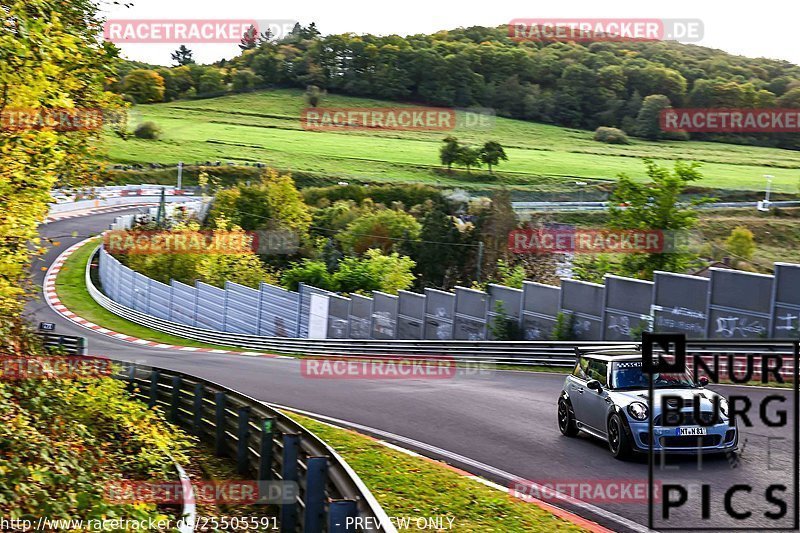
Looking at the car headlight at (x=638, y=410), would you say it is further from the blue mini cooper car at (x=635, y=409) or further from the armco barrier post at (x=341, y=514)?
the armco barrier post at (x=341, y=514)

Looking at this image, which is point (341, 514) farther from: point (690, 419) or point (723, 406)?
point (723, 406)

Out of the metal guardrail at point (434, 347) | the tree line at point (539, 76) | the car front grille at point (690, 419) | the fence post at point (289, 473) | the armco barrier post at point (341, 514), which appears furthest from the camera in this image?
the tree line at point (539, 76)

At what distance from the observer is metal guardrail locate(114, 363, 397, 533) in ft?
26.6

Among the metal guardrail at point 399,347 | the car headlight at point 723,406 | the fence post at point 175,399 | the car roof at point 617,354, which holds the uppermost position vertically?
the car roof at point 617,354

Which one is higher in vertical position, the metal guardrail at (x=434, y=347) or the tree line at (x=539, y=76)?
the tree line at (x=539, y=76)

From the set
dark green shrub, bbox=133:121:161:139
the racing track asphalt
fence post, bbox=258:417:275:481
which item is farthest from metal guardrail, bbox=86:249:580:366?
dark green shrub, bbox=133:121:161:139

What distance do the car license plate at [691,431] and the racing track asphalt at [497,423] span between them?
16.5 inches

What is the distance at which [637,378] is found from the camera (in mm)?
12547

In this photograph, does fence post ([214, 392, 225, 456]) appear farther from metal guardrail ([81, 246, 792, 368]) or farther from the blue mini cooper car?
metal guardrail ([81, 246, 792, 368])

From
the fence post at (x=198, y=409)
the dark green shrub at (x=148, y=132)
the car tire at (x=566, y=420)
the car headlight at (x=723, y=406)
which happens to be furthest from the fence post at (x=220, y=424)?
the dark green shrub at (x=148, y=132)

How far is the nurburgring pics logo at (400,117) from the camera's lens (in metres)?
114

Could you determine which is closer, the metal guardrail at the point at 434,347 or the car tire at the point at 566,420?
the car tire at the point at 566,420

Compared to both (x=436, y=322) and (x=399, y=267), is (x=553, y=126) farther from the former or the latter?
(x=436, y=322)

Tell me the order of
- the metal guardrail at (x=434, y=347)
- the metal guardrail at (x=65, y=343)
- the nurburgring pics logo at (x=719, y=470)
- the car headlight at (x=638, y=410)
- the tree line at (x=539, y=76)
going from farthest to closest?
the tree line at (x=539, y=76), the metal guardrail at (x=434, y=347), the metal guardrail at (x=65, y=343), the car headlight at (x=638, y=410), the nurburgring pics logo at (x=719, y=470)
